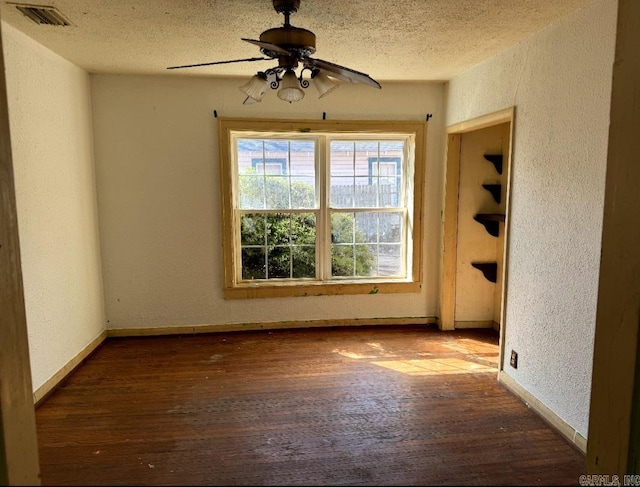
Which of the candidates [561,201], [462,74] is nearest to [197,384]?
[561,201]

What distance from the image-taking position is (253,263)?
4082mm

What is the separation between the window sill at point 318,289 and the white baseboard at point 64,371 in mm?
1224

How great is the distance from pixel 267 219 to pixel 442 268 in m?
1.89

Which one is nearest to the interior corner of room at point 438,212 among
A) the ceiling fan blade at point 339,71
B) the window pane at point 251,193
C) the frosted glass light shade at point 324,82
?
the window pane at point 251,193

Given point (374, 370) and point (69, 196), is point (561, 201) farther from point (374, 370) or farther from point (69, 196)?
point (69, 196)

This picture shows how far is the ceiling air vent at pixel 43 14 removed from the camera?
2215 millimetres

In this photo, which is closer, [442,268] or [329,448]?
[329,448]

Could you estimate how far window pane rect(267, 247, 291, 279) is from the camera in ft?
13.5

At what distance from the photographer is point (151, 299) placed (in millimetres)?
3902

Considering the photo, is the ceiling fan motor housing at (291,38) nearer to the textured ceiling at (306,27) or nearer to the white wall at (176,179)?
the textured ceiling at (306,27)

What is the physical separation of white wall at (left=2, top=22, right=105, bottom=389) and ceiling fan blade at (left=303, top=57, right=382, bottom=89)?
193 cm

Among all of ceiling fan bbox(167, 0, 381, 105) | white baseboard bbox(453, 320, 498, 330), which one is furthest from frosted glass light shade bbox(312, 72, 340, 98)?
white baseboard bbox(453, 320, 498, 330)

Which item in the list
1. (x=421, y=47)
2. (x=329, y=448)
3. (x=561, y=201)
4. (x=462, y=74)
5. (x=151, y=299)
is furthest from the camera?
(x=151, y=299)

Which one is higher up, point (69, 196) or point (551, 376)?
point (69, 196)
